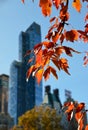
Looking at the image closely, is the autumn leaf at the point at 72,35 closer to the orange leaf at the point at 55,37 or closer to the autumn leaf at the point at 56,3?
the orange leaf at the point at 55,37

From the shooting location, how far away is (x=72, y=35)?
293 cm

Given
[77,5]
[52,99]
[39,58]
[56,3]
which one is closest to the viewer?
[39,58]

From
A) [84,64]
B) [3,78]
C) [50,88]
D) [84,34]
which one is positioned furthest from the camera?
[3,78]

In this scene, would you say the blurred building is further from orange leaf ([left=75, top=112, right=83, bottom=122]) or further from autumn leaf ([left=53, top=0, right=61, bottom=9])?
autumn leaf ([left=53, top=0, right=61, bottom=9])

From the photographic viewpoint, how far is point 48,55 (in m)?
→ 2.88

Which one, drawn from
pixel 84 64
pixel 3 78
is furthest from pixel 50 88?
pixel 84 64

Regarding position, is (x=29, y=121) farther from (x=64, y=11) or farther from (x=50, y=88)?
(x=50, y=88)

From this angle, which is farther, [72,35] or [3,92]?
[3,92]

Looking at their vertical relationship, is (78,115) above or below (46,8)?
below

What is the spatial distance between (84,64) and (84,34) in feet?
4.00

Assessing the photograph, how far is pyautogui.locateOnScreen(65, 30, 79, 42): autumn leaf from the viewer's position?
113 inches

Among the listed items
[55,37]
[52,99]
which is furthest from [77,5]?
[52,99]

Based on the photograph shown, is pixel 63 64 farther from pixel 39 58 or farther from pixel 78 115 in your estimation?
pixel 78 115

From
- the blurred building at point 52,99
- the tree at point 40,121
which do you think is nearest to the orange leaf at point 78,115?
the tree at point 40,121
